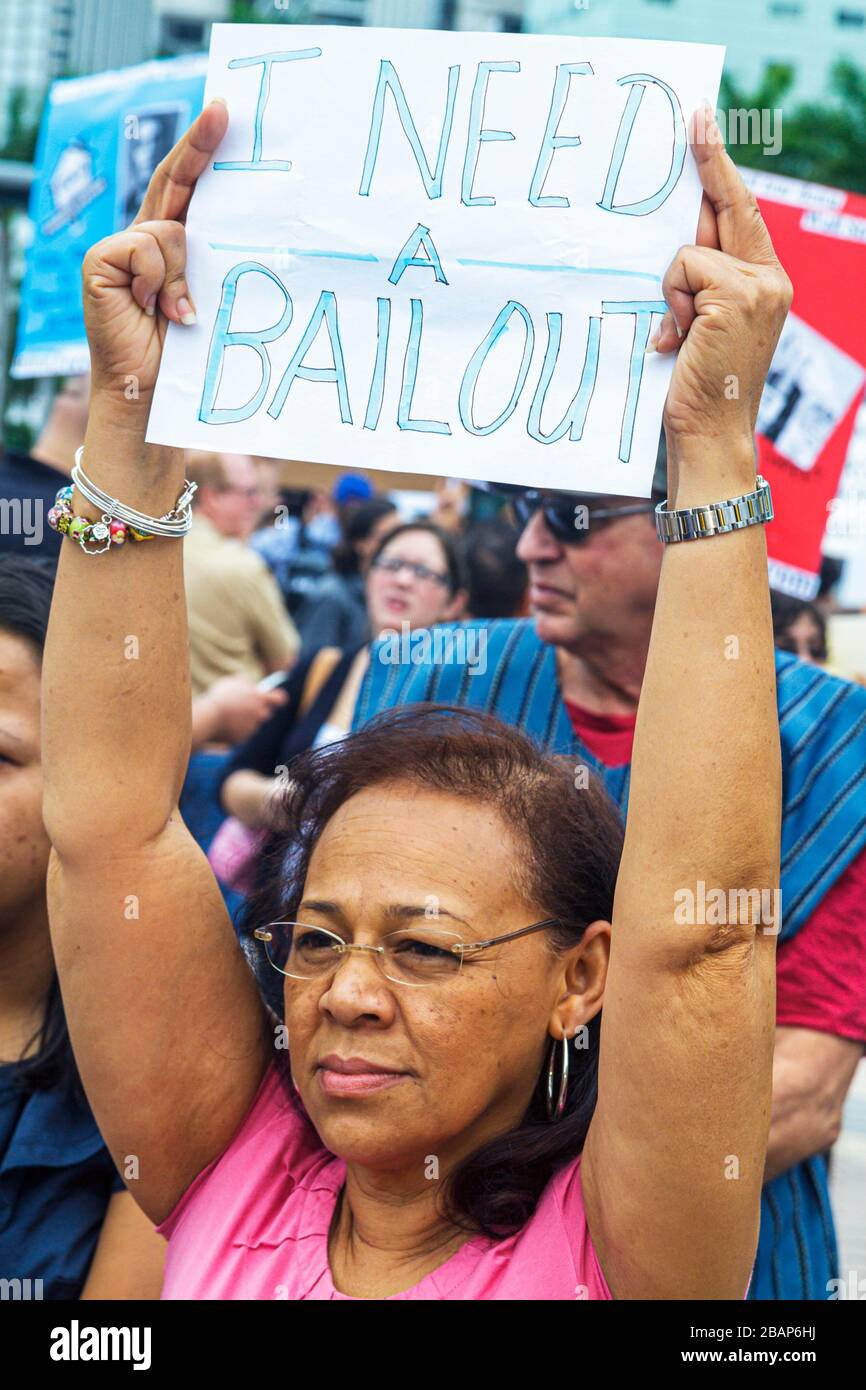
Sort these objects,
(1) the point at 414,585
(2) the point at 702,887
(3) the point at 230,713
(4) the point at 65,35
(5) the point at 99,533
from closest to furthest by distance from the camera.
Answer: (2) the point at 702,887 < (5) the point at 99,533 < (3) the point at 230,713 < (1) the point at 414,585 < (4) the point at 65,35

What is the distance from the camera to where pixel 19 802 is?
2248 mm

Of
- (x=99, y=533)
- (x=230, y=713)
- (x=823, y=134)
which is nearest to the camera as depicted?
(x=99, y=533)

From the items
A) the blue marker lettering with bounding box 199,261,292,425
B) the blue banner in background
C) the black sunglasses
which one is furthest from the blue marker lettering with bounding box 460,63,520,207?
the blue banner in background

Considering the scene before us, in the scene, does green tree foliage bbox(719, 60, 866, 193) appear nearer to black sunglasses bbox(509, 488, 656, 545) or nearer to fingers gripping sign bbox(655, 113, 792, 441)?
black sunglasses bbox(509, 488, 656, 545)

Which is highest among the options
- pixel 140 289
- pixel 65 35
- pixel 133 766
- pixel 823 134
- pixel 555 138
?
pixel 65 35

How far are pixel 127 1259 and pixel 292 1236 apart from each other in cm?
35

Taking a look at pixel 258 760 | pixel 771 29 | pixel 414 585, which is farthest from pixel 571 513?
pixel 771 29

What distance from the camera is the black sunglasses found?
2742mm

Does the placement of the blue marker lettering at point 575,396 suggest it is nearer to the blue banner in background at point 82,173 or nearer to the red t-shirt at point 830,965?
the red t-shirt at point 830,965

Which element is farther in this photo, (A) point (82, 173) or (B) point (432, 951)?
(A) point (82, 173)

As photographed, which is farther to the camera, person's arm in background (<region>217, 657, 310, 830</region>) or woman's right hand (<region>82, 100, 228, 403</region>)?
person's arm in background (<region>217, 657, 310, 830</region>)

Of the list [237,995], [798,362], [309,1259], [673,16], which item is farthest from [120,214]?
[673,16]

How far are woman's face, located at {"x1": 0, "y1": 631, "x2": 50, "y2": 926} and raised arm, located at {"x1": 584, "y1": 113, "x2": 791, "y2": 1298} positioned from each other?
0.95 metres

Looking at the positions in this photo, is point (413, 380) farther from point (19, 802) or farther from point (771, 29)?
point (771, 29)
